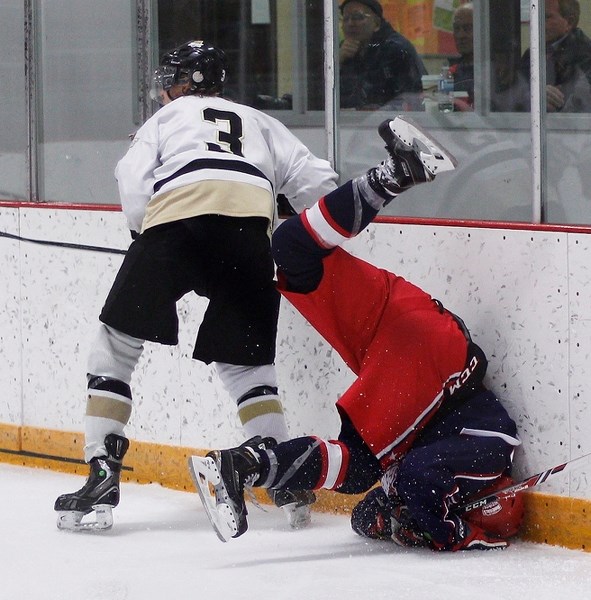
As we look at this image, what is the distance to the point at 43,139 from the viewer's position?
438cm

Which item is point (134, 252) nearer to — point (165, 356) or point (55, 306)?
point (165, 356)

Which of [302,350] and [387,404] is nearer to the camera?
[387,404]

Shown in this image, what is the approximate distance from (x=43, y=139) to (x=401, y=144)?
5.83 ft

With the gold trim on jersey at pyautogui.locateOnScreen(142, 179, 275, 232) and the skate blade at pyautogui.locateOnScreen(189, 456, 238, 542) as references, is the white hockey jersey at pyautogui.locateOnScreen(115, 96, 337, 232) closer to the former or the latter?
the gold trim on jersey at pyautogui.locateOnScreen(142, 179, 275, 232)

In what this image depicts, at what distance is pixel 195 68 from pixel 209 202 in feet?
1.41

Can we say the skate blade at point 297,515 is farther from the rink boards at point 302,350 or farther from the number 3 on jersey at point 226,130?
the number 3 on jersey at point 226,130

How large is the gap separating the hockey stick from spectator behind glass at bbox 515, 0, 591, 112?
842 millimetres

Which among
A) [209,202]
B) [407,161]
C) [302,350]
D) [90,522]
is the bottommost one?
[90,522]

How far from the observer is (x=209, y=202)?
333cm

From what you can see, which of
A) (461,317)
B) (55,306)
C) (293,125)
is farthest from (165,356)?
(461,317)

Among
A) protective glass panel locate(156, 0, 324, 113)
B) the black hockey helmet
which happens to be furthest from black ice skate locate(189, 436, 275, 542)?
protective glass panel locate(156, 0, 324, 113)

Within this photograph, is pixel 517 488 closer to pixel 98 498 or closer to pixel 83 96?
pixel 98 498

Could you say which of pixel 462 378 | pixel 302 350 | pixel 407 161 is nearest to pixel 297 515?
pixel 302 350

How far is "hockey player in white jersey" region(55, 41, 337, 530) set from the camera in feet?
11.0
